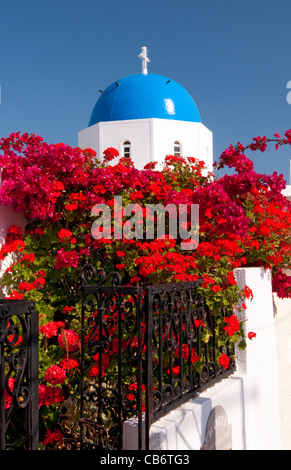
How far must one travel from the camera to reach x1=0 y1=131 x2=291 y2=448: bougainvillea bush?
3904 millimetres

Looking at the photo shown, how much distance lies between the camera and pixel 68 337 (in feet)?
11.8

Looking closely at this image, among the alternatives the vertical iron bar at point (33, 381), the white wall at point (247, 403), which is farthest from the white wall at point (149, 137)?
the vertical iron bar at point (33, 381)

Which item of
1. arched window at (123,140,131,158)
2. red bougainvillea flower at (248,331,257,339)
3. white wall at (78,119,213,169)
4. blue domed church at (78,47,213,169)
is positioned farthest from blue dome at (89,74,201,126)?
red bougainvillea flower at (248,331,257,339)

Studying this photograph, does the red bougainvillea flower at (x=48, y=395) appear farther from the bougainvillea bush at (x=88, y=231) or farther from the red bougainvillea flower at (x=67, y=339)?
the red bougainvillea flower at (x=67, y=339)

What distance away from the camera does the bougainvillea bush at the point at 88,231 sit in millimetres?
3904

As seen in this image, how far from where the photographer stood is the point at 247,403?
396 cm

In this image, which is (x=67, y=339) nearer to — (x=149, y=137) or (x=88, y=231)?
(x=88, y=231)

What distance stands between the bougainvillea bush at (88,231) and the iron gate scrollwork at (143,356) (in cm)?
30

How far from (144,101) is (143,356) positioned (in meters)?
14.0

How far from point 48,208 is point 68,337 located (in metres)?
1.40

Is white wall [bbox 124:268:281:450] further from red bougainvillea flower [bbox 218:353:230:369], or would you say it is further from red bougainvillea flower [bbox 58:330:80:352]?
red bougainvillea flower [bbox 58:330:80:352]

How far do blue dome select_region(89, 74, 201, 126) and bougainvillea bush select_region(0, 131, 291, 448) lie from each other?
1186 centimetres
